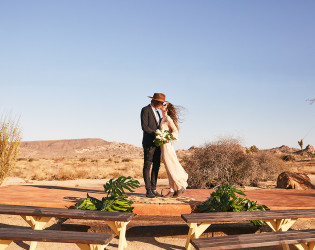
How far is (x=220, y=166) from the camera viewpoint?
10.8m

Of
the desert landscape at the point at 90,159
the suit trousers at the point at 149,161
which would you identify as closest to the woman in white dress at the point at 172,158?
the suit trousers at the point at 149,161

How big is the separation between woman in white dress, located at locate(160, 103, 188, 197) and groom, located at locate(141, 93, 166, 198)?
147mm

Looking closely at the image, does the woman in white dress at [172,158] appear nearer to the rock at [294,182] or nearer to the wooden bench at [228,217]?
the wooden bench at [228,217]

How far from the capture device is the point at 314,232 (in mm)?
3887

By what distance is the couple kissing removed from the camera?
6102 mm

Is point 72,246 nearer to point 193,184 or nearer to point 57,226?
point 57,226

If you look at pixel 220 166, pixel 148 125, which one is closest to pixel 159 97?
pixel 148 125

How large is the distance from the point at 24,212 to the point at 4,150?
16.8 feet

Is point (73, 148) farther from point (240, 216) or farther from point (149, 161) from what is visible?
point (240, 216)

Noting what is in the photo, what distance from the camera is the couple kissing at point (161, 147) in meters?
6.10

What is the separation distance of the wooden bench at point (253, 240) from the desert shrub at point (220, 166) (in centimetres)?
686

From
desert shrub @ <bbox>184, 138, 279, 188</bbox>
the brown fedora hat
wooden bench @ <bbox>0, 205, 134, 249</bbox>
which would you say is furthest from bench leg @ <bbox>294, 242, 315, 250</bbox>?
desert shrub @ <bbox>184, 138, 279, 188</bbox>

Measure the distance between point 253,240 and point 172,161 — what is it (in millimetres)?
2798

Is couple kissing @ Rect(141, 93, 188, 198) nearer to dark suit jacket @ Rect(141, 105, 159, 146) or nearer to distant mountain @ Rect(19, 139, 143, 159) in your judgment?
dark suit jacket @ Rect(141, 105, 159, 146)
